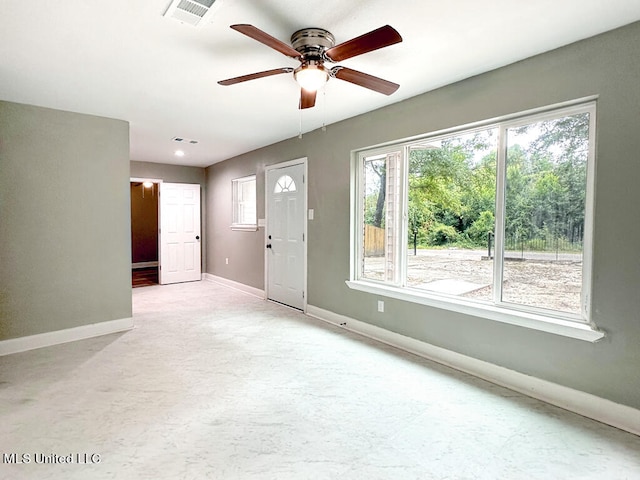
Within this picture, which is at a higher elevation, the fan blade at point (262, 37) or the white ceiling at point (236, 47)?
the white ceiling at point (236, 47)

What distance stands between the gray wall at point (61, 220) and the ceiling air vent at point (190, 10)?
2.52 metres

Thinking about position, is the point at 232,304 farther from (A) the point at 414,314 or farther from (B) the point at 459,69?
(B) the point at 459,69

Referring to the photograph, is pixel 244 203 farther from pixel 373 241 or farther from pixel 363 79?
pixel 363 79

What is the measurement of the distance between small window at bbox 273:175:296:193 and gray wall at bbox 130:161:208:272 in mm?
2731

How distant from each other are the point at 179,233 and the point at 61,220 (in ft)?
11.0

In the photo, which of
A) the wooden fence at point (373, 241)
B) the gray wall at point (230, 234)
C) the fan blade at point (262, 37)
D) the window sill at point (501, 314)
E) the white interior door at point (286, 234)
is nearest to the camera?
the fan blade at point (262, 37)

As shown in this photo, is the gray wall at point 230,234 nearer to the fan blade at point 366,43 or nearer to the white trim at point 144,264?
the white trim at point 144,264

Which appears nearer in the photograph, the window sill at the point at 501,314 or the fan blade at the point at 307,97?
the window sill at the point at 501,314

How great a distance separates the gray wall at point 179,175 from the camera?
6.58 m

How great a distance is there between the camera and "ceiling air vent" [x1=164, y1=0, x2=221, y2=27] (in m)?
1.81

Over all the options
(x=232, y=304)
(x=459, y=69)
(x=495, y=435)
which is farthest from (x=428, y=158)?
(x=232, y=304)

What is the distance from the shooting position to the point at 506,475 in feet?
5.59

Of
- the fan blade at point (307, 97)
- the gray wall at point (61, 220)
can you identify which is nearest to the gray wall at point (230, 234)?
the gray wall at point (61, 220)

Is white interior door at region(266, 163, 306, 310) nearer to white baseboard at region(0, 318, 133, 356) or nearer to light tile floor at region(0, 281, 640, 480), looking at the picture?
light tile floor at region(0, 281, 640, 480)
